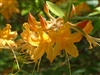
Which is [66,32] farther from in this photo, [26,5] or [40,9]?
[26,5]

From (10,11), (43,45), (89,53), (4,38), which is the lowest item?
(89,53)

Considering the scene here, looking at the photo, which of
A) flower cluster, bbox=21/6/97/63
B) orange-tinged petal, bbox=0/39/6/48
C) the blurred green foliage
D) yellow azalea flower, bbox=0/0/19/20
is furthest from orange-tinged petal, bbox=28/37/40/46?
yellow azalea flower, bbox=0/0/19/20

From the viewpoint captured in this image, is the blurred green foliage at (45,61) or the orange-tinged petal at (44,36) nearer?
the orange-tinged petal at (44,36)

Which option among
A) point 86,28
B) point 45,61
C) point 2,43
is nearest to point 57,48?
point 86,28

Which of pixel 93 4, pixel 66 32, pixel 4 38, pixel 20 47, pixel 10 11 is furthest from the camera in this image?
pixel 10 11

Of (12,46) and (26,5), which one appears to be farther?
(26,5)

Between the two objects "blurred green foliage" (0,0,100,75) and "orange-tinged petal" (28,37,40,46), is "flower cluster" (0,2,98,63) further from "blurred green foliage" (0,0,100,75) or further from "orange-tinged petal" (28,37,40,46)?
"blurred green foliage" (0,0,100,75)

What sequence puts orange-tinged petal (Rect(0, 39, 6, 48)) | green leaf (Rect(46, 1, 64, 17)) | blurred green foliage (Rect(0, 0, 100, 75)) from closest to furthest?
1. green leaf (Rect(46, 1, 64, 17))
2. orange-tinged petal (Rect(0, 39, 6, 48))
3. blurred green foliage (Rect(0, 0, 100, 75))

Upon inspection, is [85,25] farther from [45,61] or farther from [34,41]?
[45,61]

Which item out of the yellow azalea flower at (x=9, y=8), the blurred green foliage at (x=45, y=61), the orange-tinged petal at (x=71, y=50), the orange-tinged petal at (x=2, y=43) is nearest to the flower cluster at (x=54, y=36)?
the orange-tinged petal at (x=71, y=50)

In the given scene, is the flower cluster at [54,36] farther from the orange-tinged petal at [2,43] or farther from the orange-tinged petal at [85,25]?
the orange-tinged petal at [2,43]

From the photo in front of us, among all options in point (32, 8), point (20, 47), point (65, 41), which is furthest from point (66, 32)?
point (32, 8)
